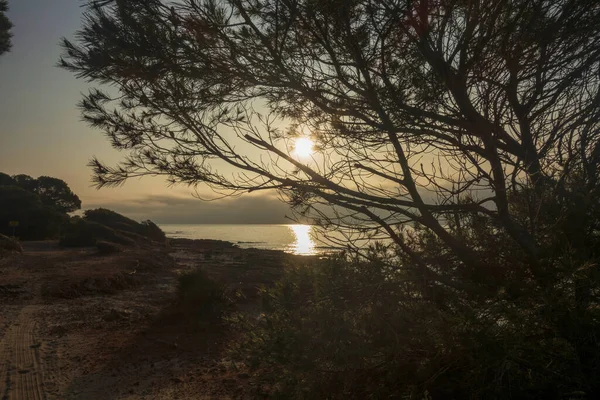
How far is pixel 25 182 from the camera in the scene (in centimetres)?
4981

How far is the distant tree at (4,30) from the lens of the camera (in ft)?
42.8

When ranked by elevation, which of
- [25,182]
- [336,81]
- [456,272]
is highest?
[25,182]

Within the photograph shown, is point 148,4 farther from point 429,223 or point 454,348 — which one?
point 454,348

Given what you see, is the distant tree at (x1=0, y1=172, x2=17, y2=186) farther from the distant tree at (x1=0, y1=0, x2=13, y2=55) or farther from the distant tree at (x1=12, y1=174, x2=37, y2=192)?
the distant tree at (x1=0, y1=0, x2=13, y2=55)

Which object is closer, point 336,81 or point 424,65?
point 424,65

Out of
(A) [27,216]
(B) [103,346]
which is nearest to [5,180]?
(A) [27,216]

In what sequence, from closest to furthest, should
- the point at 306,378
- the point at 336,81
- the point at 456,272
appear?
1. the point at 306,378
2. the point at 456,272
3. the point at 336,81

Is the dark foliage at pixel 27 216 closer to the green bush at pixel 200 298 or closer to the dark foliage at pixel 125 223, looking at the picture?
the dark foliage at pixel 125 223

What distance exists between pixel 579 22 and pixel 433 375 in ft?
10.2

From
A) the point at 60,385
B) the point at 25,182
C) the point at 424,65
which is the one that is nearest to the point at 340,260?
the point at 424,65

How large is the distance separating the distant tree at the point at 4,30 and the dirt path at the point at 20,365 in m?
9.59

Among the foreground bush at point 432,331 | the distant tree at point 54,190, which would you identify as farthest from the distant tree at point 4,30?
the distant tree at point 54,190

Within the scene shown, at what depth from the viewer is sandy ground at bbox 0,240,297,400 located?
5.32 metres

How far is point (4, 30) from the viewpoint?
13398 millimetres
